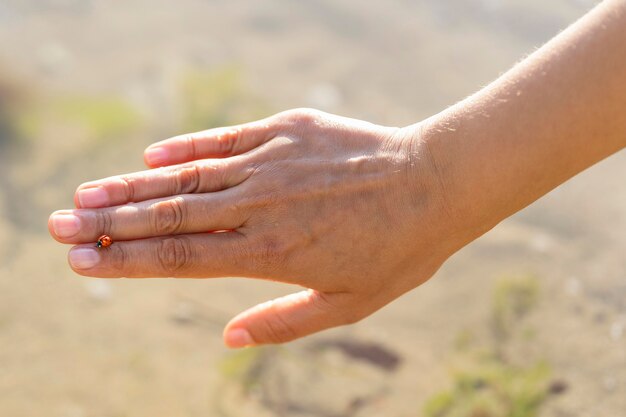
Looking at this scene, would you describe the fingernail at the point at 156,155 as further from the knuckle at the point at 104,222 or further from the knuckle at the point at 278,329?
the knuckle at the point at 278,329

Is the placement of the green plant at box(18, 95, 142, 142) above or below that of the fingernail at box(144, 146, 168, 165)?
below

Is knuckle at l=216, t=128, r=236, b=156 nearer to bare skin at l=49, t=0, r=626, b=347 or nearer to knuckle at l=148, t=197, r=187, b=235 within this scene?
bare skin at l=49, t=0, r=626, b=347

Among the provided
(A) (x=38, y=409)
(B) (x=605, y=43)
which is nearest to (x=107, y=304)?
(A) (x=38, y=409)

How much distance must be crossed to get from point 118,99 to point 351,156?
243 centimetres

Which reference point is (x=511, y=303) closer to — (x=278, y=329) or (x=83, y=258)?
(x=278, y=329)

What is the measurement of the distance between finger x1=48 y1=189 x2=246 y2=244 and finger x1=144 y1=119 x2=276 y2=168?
0.70 ft

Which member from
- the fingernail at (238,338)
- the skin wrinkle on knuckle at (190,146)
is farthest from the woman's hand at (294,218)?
the fingernail at (238,338)

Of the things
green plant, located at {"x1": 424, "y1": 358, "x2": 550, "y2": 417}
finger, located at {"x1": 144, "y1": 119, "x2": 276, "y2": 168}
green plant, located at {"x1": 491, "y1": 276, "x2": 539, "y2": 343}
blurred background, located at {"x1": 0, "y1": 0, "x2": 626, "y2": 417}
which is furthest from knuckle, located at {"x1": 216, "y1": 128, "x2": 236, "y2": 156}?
green plant, located at {"x1": 491, "y1": 276, "x2": 539, "y2": 343}

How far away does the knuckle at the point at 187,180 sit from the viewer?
2.23m

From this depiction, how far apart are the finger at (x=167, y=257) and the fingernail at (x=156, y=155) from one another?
312mm

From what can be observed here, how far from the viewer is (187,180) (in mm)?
2246

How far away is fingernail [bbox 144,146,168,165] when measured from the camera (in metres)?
2.35

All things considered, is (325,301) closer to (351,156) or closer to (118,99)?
(351,156)

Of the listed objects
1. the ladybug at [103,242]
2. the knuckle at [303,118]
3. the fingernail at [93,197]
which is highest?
the knuckle at [303,118]
